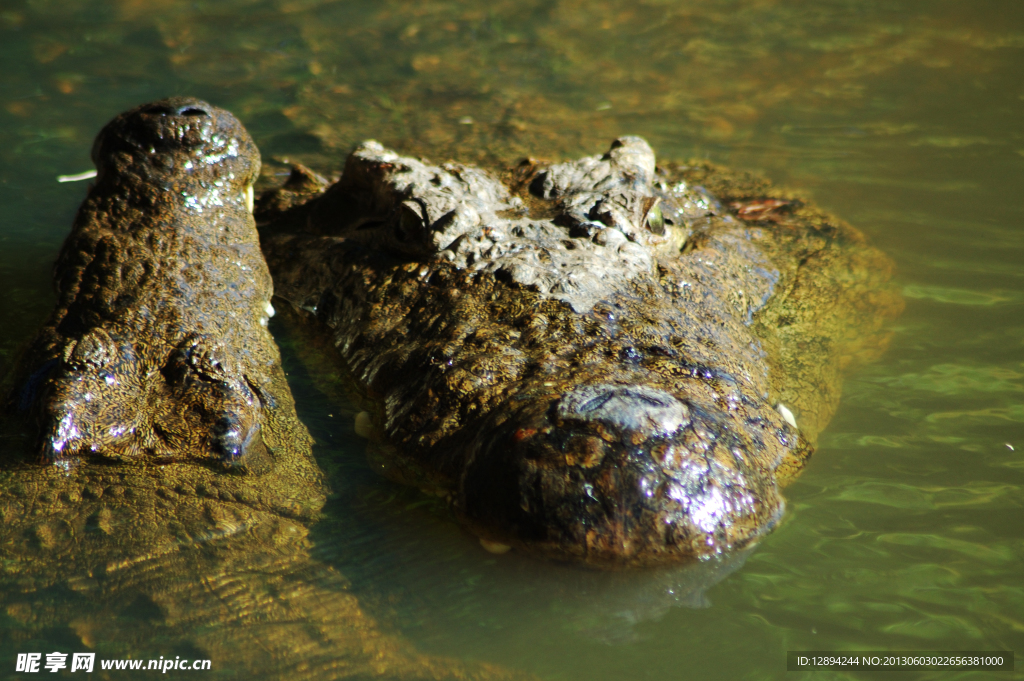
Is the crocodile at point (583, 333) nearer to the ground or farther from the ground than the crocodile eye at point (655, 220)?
nearer to the ground

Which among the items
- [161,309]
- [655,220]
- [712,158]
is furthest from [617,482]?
[712,158]

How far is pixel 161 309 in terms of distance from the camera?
3641 millimetres

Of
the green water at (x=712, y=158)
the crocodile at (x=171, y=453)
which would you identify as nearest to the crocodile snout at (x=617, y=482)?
the green water at (x=712, y=158)

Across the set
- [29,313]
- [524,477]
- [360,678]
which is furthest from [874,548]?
[29,313]

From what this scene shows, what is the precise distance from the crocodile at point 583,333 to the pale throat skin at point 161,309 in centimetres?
49

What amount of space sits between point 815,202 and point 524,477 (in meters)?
4.17

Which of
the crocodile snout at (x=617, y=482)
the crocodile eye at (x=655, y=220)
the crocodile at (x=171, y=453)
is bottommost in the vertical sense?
the crocodile at (x=171, y=453)

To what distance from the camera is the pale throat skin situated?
3.28m

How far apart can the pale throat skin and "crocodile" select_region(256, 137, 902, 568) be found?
1.62 feet

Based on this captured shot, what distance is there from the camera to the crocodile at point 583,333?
9.06 ft

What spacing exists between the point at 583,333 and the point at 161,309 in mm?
1671

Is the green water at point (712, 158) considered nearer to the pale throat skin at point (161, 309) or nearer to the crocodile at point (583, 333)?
the crocodile at point (583, 333)

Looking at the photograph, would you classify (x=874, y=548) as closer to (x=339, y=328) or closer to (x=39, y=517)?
(x=339, y=328)

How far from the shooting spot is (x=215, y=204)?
417cm
